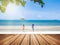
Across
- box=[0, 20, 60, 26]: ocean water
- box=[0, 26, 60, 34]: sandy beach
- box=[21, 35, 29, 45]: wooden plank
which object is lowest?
box=[21, 35, 29, 45]: wooden plank

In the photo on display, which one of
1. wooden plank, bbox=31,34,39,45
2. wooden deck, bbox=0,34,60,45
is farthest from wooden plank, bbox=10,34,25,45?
wooden plank, bbox=31,34,39,45

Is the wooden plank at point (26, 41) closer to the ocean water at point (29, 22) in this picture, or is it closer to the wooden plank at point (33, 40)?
the wooden plank at point (33, 40)

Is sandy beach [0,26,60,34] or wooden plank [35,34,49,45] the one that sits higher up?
sandy beach [0,26,60,34]

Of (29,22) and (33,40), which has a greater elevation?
(29,22)

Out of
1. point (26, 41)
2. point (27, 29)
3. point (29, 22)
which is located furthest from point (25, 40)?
point (29, 22)

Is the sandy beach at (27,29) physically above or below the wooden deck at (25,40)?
above

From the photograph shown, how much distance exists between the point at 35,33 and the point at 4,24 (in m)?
0.44

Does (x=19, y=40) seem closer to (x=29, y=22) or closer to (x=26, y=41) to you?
(x=26, y=41)

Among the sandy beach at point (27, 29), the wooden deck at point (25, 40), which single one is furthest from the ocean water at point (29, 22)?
the wooden deck at point (25, 40)

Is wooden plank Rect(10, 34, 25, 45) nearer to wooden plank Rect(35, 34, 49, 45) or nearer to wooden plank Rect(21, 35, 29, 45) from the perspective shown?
wooden plank Rect(21, 35, 29, 45)

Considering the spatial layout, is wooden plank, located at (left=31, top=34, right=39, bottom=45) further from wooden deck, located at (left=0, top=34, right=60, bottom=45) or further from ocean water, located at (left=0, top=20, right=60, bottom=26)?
ocean water, located at (left=0, top=20, right=60, bottom=26)

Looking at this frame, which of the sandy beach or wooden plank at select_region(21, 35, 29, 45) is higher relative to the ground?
the sandy beach

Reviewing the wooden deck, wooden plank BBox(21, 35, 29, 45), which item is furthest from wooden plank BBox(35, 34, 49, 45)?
wooden plank BBox(21, 35, 29, 45)

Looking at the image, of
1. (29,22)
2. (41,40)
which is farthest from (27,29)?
(41,40)
